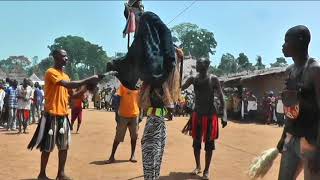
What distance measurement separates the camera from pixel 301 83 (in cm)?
430

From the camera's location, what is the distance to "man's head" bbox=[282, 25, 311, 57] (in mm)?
4355

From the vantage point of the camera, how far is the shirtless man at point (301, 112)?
418 centimetres

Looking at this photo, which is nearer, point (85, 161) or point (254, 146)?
point (85, 161)

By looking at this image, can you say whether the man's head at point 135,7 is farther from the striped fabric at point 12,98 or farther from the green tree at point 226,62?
the green tree at point 226,62

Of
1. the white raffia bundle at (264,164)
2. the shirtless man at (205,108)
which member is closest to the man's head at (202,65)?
the shirtless man at (205,108)

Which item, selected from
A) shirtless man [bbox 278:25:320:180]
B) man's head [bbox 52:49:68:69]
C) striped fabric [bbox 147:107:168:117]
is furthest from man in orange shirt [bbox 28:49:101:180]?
shirtless man [bbox 278:25:320:180]

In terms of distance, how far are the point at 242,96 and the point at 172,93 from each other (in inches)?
820

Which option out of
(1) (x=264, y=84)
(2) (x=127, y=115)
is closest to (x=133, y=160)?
(2) (x=127, y=115)

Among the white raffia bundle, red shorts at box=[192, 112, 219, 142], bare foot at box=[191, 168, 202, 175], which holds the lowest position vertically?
bare foot at box=[191, 168, 202, 175]

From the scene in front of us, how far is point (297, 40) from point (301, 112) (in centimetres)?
64

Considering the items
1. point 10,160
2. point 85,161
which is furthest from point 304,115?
point 10,160

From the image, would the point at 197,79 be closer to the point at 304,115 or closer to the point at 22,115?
the point at 304,115

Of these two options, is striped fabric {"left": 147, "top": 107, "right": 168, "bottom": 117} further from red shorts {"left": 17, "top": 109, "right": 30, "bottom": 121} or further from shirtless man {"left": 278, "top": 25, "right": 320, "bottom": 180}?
red shorts {"left": 17, "top": 109, "right": 30, "bottom": 121}

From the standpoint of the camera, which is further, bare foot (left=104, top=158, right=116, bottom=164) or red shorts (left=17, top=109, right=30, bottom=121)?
red shorts (left=17, top=109, right=30, bottom=121)
